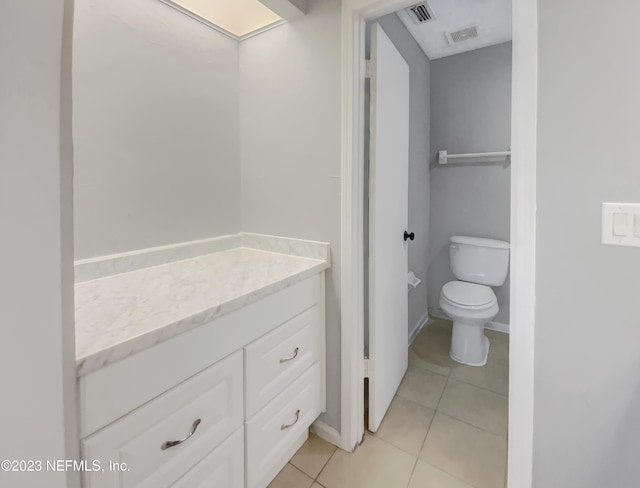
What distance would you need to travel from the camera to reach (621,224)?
0.82 m

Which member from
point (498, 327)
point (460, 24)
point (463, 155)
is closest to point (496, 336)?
point (498, 327)

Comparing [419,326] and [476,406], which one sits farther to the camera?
[419,326]

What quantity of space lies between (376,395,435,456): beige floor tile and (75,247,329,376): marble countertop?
3.10 ft

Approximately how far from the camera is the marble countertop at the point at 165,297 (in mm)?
659

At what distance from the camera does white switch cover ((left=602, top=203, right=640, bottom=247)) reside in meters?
0.81

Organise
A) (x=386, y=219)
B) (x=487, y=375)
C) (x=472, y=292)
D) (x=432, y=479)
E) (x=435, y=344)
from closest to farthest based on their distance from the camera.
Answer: (x=432, y=479) → (x=386, y=219) → (x=487, y=375) → (x=472, y=292) → (x=435, y=344)

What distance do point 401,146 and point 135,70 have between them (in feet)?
4.49

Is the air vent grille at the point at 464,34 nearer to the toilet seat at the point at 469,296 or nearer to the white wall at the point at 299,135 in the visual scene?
the white wall at the point at 299,135

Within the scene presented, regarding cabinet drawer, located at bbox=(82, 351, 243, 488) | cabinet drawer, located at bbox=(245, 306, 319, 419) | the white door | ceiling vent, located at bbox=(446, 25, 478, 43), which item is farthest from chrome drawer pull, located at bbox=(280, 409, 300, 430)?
ceiling vent, located at bbox=(446, 25, 478, 43)

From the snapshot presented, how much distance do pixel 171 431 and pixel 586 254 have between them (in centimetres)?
130

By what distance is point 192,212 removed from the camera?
4.79 ft

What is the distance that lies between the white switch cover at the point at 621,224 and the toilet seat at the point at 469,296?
4.01 ft

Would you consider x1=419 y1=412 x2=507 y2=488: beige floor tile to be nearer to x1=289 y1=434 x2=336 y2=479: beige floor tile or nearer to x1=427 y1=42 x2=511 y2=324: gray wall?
x1=289 y1=434 x2=336 y2=479: beige floor tile

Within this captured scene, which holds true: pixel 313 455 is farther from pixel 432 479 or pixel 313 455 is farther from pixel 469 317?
→ pixel 469 317
